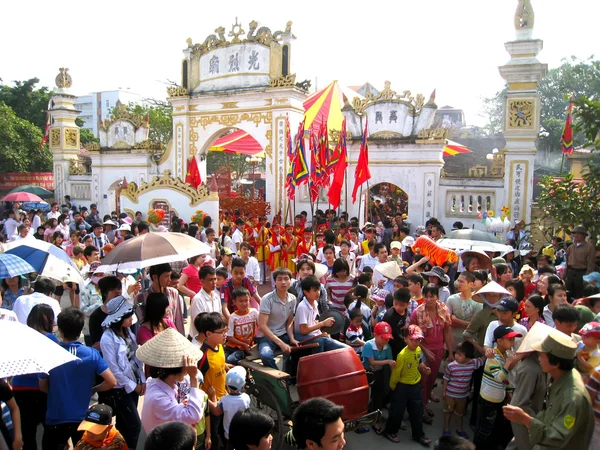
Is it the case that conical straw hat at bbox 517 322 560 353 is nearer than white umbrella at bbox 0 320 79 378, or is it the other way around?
white umbrella at bbox 0 320 79 378

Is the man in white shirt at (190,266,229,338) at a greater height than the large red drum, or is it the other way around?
the man in white shirt at (190,266,229,338)

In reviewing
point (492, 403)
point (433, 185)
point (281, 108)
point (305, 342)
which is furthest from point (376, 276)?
point (281, 108)

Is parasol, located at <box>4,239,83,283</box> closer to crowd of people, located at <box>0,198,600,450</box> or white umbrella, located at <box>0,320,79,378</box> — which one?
crowd of people, located at <box>0,198,600,450</box>

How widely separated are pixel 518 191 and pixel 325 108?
7488mm

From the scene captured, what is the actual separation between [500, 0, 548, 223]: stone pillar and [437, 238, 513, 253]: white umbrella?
519cm

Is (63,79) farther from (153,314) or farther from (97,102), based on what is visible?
(97,102)

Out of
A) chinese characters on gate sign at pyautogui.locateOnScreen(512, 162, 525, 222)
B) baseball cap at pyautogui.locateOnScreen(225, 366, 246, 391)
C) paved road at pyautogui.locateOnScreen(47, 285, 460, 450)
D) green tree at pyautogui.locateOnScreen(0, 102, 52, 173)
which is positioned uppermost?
green tree at pyautogui.locateOnScreen(0, 102, 52, 173)

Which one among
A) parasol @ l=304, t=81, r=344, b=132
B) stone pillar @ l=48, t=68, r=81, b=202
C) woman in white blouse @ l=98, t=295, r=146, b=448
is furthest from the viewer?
stone pillar @ l=48, t=68, r=81, b=202

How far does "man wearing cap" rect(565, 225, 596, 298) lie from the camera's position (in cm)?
720

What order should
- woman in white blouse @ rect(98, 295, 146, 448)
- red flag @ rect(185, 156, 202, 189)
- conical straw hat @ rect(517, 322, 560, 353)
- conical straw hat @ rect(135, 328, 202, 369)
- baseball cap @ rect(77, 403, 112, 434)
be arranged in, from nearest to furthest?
baseball cap @ rect(77, 403, 112, 434), conical straw hat @ rect(135, 328, 202, 369), conical straw hat @ rect(517, 322, 560, 353), woman in white blouse @ rect(98, 295, 146, 448), red flag @ rect(185, 156, 202, 189)

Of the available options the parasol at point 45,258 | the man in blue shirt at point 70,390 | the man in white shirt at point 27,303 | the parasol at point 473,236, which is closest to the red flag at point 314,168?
the parasol at point 473,236

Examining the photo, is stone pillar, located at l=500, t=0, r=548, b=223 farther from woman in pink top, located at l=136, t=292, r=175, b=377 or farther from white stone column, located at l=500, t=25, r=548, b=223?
woman in pink top, located at l=136, t=292, r=175, b=377

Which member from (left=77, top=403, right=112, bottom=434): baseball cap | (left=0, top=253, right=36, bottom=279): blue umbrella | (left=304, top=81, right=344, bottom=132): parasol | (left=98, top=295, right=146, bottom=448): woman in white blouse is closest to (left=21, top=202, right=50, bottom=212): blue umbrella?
(left=304, top=81, right=344, bottom=132): parasol

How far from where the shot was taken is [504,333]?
4.20 m
